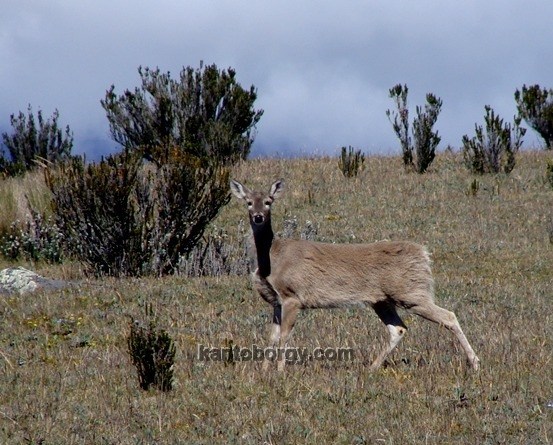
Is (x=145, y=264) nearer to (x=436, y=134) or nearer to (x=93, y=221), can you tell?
(x=93, y=221)

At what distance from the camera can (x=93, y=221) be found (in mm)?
16312

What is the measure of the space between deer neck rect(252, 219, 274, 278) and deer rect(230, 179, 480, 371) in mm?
10

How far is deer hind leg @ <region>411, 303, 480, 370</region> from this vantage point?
928 cm

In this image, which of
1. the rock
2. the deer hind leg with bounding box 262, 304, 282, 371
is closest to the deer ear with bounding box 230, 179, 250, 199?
the deer hind leg with bounding box 262, 304, 282, 371

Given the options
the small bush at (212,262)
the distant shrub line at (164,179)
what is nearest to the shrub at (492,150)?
the distant shrub line at (164,179)

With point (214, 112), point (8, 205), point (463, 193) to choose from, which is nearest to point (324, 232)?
point (463, 193)

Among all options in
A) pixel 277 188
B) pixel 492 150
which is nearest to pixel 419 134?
pixel 492 150

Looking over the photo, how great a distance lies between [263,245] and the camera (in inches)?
407

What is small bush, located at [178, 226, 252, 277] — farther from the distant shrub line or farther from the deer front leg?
the deer front leg

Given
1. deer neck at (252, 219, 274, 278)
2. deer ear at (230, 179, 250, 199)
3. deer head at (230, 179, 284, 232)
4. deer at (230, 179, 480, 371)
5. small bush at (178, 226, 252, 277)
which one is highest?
deer ear at (230, 179, 250, 199)

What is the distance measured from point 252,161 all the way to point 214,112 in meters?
2.29

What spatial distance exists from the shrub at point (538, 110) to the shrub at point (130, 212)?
21238 millimetres

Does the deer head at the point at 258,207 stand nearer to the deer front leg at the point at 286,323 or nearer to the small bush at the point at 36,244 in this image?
the deer front leg at the point at 286,323

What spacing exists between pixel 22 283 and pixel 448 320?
6.80 meters
